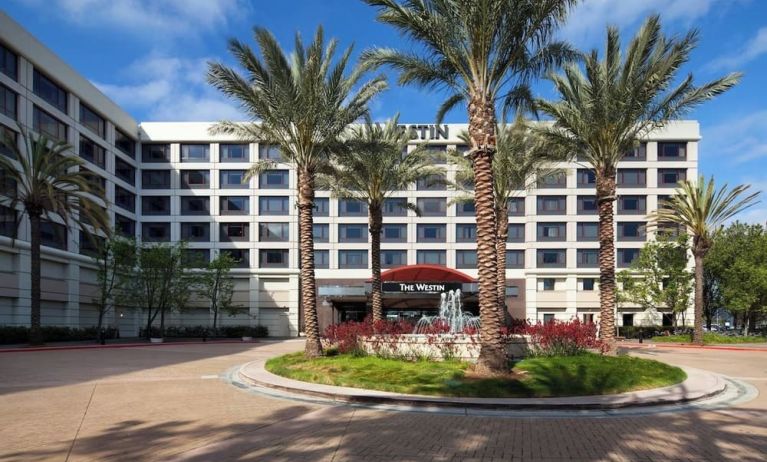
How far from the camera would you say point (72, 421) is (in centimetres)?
1079

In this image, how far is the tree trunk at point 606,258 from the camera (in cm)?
2172

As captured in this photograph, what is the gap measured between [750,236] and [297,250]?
4434 centimetres

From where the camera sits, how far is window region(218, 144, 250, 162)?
2414 inches

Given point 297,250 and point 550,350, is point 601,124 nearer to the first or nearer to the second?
point 550,350

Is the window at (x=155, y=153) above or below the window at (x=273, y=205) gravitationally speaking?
above

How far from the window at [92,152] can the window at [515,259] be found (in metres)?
40.4

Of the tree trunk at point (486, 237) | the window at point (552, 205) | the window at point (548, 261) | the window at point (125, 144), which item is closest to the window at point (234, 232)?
the window at point (125, 144)

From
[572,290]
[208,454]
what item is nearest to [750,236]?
[572,290]

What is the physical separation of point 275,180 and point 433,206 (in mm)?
17171

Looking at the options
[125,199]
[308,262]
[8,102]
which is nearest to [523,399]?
[308,262]

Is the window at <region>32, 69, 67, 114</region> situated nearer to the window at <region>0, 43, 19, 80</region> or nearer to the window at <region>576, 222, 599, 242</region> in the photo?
the window at <region>0, 43, 19, 80</region>

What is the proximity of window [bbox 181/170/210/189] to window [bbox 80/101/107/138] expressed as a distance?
9.76 metres

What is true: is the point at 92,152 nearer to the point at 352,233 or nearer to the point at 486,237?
the point at 352,233

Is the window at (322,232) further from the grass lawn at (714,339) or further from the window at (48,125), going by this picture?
the grass lawn at (714,339)
